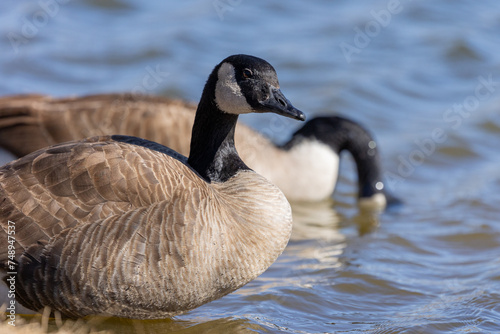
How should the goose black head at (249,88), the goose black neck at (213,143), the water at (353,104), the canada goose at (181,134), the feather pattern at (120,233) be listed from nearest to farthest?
the feather pattern at (120,233) < the goose black head at (249,88) < the goose black neck at (213,143) < the water at (353,104) < the canada goose at (181,134)

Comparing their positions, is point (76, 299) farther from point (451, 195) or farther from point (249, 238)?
point (451, 195)

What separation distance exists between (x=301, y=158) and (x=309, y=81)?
4501mm

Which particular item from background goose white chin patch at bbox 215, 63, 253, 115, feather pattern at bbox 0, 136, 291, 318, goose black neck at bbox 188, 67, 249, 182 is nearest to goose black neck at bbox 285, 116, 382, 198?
goose black neck at bbox 188, 67, 249, 182

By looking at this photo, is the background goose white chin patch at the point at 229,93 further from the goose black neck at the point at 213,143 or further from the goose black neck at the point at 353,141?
the goose black neck at the point at 353,141

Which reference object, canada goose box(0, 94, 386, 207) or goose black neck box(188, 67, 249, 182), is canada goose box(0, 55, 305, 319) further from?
canada goose box(0, 94, 386, 207)

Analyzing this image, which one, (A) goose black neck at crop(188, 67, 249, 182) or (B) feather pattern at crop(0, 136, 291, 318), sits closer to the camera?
(B) feather pattern at crop(0, 136, 291, 318)

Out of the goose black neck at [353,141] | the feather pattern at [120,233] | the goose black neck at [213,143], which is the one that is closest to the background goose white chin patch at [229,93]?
the goose black neck at [213,143]

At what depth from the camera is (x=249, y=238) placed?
17.7ft

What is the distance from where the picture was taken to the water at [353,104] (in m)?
6.59

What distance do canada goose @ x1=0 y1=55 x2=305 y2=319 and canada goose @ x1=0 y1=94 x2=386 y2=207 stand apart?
10.4 ft

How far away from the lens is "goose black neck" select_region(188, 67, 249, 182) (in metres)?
5.83

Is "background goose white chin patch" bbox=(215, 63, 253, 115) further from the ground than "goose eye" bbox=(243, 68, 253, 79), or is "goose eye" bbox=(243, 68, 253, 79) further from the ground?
"goose eye" bbox=(243, 68, 253, 79)

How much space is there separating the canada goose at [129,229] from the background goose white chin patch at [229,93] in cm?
3

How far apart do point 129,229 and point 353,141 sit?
5660mm
